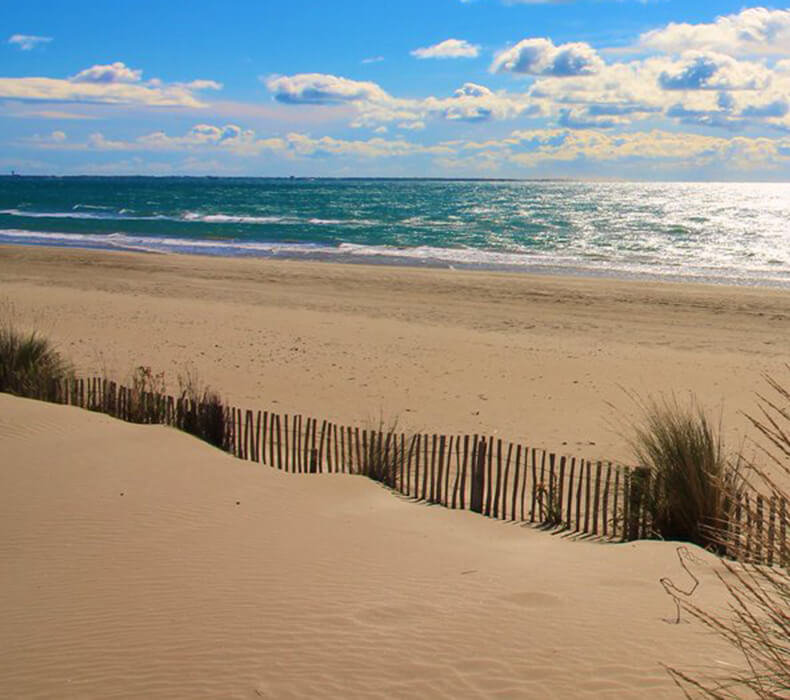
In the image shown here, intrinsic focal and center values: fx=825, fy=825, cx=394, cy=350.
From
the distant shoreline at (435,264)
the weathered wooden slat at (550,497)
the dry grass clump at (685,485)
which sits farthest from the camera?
the distant shoreline at (435,264)

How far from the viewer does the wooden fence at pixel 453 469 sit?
684cm

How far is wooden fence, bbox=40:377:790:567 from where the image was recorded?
6840 millimetres

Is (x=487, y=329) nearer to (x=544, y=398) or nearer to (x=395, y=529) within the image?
(x=544, y=398)

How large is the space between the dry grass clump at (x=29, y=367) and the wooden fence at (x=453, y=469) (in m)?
0.24

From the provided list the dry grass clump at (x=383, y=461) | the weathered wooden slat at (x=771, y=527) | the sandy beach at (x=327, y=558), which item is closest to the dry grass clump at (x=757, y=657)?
the weathered wooden slat at (x=771, y=527)

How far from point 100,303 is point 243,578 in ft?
56.5

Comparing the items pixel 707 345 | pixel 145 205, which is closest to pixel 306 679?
pixel 707 345

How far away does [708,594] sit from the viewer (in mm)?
5051

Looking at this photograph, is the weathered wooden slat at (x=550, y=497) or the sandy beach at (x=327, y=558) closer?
the sandy beach at (x=327, y=558)

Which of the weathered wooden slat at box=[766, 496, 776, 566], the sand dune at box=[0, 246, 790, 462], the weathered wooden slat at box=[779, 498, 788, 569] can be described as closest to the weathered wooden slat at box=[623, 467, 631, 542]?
the weathered wooden slat at box=[766, 496, 776, 566]

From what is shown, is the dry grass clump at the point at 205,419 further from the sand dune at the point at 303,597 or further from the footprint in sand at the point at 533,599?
the footprint in sand at the point at 533,599

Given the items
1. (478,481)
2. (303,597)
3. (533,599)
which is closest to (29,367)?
(478,481)

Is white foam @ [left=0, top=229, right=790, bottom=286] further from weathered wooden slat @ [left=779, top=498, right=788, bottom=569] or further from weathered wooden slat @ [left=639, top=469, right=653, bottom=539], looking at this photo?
weathered wooden slat @ [left=779, top=498, right=788, bottom=569]

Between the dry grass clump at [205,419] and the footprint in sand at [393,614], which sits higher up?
the dry grass clump at [205,419]
